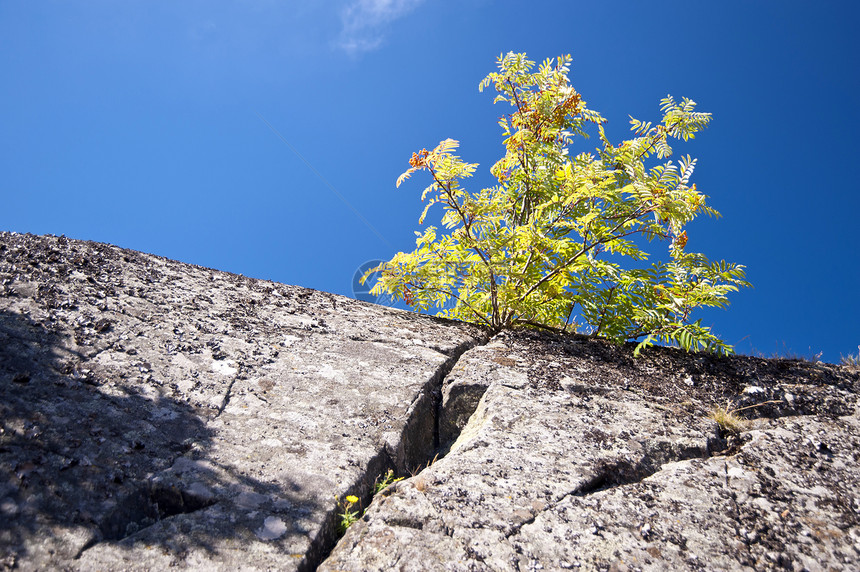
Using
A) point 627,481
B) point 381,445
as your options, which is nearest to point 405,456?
point 381,445

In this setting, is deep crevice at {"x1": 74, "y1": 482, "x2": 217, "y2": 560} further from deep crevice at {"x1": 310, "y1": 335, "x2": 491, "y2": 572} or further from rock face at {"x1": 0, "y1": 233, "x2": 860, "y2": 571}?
deep crevice at {"x1": 310, "y1": 335, "x2": 491, "y2": 572}

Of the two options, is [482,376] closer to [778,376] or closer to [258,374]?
[258,374]

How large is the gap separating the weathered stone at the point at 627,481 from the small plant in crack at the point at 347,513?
123mm

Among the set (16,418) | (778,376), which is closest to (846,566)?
(778,376)

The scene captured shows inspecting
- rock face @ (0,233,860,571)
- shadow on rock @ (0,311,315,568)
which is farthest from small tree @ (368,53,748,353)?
shadow on rock @ (0,311,315,568)

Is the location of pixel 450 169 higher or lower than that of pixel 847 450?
higher

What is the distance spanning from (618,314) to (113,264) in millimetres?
6287

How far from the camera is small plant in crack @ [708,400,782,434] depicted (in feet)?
14.0

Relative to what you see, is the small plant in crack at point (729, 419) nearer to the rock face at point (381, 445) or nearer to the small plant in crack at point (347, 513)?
the rock face at point (381, 445)

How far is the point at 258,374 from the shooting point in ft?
15.5

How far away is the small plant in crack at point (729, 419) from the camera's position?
4.27 m

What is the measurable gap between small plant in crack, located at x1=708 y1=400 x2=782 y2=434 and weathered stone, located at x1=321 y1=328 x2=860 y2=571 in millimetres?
70

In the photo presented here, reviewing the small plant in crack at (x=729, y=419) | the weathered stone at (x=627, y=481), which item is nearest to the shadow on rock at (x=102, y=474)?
the weathered stone at (x=627, y=481)

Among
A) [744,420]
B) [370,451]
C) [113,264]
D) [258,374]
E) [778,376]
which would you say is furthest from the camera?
[113,264]
